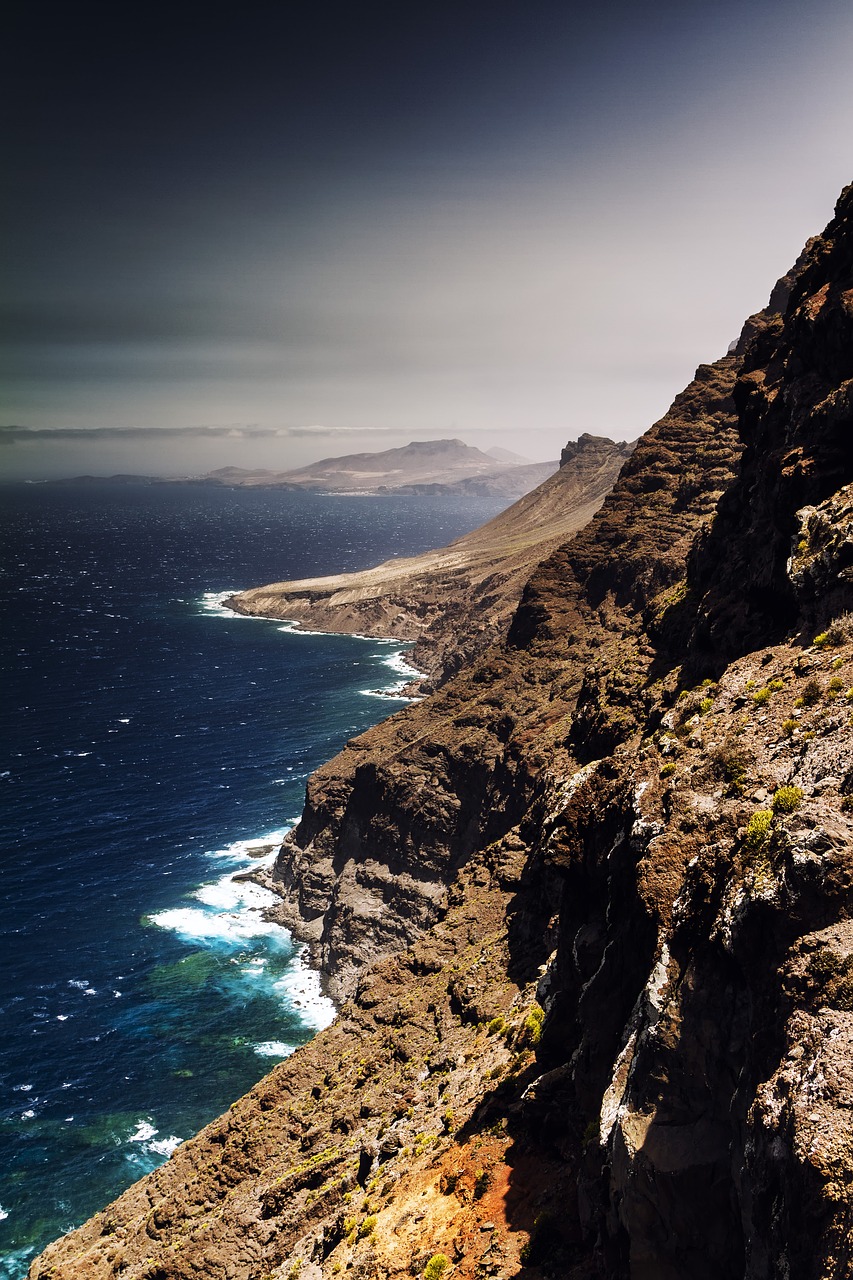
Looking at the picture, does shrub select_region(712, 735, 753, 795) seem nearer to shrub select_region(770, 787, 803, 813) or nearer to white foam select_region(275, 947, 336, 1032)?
shrub select_region(770, 787, 803, 813)

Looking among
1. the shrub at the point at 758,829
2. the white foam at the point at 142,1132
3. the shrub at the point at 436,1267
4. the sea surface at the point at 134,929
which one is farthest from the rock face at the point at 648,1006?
the sea surface at the point at 134,929

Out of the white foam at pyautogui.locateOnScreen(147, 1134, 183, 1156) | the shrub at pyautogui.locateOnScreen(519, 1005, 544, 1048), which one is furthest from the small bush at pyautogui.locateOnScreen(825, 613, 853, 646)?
the white foam at pyautogui.locateOnScreen(147, 1134, 183, 1156)

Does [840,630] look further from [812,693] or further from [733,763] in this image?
[733,763]

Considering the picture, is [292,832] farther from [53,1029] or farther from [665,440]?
[665,440]

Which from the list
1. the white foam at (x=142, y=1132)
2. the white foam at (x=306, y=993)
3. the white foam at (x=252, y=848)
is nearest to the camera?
the white foam at (x=142, y=1132)

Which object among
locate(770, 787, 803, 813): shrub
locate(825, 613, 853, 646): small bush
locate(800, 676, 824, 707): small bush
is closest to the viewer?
locate(770, 787, 803, 813): shrub

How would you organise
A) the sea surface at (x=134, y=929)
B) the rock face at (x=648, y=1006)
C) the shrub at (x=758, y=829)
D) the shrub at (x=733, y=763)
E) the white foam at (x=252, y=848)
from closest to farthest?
1. the rock face at (x=648, y=1006)
2. the shrub at (x=758, y=829)
3. the shrub at (x=733, y=763)
4. the sea surface at (x=134, y=929)
5. the white foam at (x=252, y=848)

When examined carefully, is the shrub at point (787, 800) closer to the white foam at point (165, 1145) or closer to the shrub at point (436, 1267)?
the shrub at point (436, 1267)
